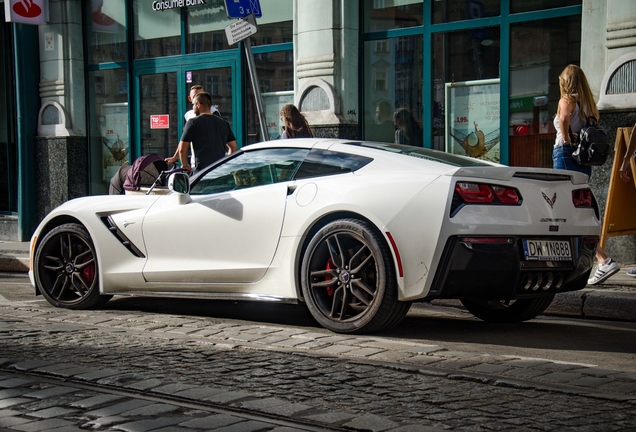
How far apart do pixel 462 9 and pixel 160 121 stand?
230 inches

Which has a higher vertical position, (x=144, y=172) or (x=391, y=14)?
(x=391, y=14)

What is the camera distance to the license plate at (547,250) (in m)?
6.09

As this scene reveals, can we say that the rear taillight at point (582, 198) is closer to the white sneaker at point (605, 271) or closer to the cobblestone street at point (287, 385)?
the cobblestone street at point (287, 385)

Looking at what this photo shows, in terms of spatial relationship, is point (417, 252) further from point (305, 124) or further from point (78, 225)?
point (305, 124)

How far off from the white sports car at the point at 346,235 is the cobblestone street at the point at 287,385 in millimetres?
401

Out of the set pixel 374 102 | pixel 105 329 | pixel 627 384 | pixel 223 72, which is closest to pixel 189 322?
pixel 105 329

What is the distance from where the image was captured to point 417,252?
5980 millimetres

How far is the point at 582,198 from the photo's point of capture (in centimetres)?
660

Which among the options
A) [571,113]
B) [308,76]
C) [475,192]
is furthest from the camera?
[308,76]

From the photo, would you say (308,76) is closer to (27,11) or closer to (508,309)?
(27,11)

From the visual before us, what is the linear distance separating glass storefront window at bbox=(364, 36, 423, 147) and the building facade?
2 centimetres

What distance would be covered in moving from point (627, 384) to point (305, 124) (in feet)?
20.4

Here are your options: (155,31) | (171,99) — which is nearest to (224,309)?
(171,99)

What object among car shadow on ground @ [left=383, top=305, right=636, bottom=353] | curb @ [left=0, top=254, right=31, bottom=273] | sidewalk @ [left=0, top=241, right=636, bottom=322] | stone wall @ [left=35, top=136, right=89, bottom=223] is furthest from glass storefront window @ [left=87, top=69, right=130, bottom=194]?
car shadow on ground @ [left=383, top=305, right=636, bottom=353]
